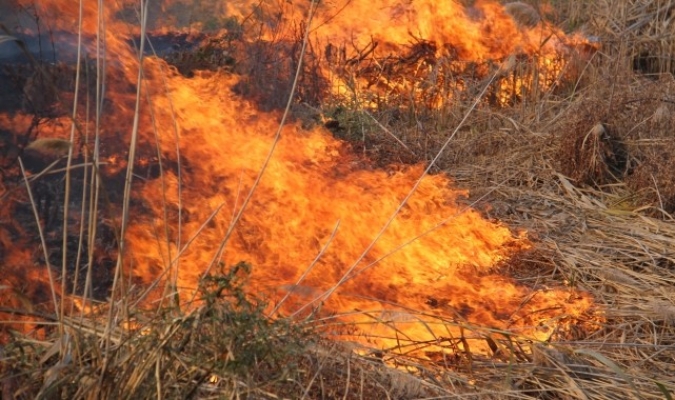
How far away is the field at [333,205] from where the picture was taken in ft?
6.60

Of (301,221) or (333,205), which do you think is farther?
(333,205)

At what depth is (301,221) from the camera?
138 inches

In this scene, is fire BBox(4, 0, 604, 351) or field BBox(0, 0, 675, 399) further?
fire BBox(4, 0, 604, 351)

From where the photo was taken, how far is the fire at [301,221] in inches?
118

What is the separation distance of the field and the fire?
0.04 feet

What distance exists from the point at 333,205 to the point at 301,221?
215 millimetres

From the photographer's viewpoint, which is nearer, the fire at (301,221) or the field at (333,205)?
the field at (333,205)

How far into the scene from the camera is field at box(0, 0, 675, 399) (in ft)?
6.60

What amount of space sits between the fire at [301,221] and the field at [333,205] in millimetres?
14

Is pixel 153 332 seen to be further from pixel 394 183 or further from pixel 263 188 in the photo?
pixel 394 183

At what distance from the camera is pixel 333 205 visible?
3.66 metres

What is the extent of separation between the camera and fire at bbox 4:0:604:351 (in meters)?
3.01

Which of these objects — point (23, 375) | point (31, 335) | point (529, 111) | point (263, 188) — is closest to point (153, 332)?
point (23, 375)

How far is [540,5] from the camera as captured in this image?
23.4ft
